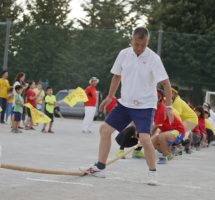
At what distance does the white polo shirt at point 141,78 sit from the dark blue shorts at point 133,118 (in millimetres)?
74

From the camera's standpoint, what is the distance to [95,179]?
809 centimetres

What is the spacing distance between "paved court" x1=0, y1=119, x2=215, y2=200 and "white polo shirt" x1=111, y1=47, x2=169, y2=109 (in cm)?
100

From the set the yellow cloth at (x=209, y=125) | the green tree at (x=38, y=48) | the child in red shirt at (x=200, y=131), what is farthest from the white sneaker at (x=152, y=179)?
the green tree at (x=38, y=48)

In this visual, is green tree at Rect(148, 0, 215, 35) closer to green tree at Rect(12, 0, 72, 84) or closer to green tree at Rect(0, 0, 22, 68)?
green tree at Rect(12, 0, 72, 84)

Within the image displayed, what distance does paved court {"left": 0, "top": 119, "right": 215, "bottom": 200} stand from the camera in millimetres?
6855

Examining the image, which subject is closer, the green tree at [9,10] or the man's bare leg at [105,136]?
the man's bare leg at [105,136]

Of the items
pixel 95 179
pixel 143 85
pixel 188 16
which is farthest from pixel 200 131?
pixel 188 16

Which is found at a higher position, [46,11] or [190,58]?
[46,11]

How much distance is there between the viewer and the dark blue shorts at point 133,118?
7.88m

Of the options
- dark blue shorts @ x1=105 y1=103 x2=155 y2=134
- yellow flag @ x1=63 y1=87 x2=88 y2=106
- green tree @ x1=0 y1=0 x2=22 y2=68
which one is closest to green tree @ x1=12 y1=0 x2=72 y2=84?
yellow flag @ x1=63 y1=87 x2=88 y2=106

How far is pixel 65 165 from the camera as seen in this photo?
972 centimetres

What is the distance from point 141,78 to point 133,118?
50cm

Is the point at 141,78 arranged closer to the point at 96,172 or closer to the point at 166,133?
the point at 96,172

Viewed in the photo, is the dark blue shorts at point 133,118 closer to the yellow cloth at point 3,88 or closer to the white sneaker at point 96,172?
the white sneaker at point 96,172
